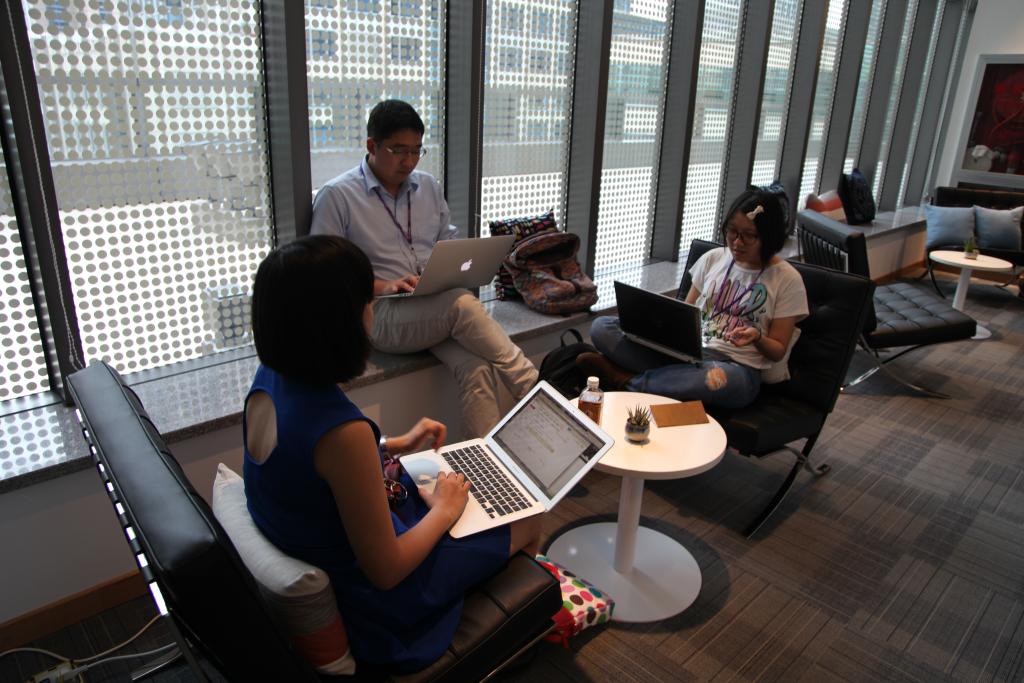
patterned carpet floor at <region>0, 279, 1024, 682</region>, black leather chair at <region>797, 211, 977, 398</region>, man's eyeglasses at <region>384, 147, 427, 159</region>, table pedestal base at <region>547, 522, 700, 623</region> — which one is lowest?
patterned carpet floor at <region>0, 279, 1024, 682</region>

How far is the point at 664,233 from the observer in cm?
467

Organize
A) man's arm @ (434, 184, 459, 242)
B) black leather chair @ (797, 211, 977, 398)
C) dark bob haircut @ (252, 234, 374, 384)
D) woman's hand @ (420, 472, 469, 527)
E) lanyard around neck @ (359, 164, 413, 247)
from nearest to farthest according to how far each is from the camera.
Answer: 1. dark bob haircut @ (252, 234, 374, 384)
2. woman's hand @ (420, 472, 469, 527)
3. lanyard around neck @ (359, 164, 413, 247)
4. man's arm @ (434, 184, 459, 242)
5. black leather chair @ (797, 211, 977, 398)

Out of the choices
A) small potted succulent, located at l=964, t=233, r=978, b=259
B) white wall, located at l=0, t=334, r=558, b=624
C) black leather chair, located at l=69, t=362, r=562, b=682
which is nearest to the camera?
black leather chair, located at l=69, t=362, r=562, b=682

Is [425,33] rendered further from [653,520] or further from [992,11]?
[992,11]

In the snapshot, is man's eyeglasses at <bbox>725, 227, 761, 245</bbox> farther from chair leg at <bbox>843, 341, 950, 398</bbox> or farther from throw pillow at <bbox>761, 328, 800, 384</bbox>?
chair leg at <bbox>843, 341, 950, 398</bbox>

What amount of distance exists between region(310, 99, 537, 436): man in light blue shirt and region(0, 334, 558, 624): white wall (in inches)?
29.8

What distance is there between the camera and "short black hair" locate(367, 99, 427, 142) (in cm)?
248

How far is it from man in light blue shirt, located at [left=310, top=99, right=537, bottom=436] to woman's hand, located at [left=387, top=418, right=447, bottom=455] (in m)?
0.91

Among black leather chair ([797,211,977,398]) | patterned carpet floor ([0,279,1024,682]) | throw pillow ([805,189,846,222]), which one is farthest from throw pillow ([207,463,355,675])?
throw pillow ([805,189,846,222])

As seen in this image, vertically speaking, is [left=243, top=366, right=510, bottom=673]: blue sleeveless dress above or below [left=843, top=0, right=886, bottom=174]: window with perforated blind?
below

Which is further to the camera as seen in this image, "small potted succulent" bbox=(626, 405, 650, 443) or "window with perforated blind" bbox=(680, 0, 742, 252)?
"window with perforated blind" bbox=(680, 0, 742, 252)

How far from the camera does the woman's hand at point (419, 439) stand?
178cm

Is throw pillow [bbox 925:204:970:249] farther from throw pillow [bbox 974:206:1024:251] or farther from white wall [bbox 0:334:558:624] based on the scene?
white wall [bbox 0:334:558:624]

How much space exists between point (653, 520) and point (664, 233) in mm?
2462
